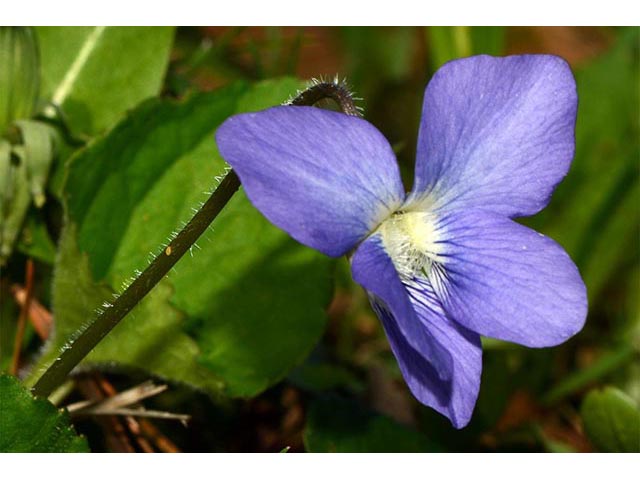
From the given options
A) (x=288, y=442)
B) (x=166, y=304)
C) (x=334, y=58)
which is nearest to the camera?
(x=166, y=304)

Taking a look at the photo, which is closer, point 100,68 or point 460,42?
point 100,68

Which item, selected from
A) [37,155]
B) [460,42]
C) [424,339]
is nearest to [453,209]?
[424,339]

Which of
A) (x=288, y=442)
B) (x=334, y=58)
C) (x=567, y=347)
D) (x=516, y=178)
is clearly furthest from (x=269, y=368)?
(x=334, y=58)

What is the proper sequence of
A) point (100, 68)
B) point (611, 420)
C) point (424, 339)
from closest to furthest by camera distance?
point (424, 339), point (611, 420), point (100, 68)

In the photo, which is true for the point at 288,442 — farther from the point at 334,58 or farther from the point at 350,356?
the point at 334,58

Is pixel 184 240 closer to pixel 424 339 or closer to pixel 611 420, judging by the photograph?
pixel 424 339

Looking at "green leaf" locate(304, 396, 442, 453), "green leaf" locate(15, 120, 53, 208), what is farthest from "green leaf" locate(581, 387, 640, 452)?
"green leaf" locate(15, 120, 53, 208)

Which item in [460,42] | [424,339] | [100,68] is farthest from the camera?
[460,42]
